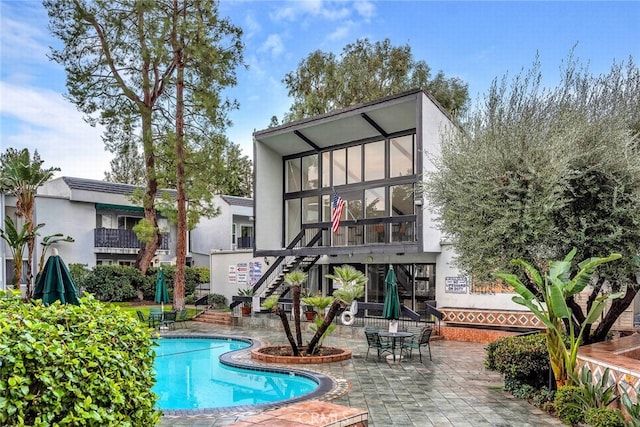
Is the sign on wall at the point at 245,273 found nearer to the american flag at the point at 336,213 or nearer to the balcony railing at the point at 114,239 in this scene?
the american flag at the point at 336,213

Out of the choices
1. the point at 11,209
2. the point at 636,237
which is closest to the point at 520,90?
the point at 636,237

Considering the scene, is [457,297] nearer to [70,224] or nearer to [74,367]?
[74,367]

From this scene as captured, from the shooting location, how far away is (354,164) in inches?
907

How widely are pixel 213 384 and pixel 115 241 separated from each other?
21.5 m

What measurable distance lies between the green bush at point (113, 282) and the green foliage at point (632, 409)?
82.8 feet

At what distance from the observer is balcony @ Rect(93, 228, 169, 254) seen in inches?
1200

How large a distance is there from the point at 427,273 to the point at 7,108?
54.5 ft

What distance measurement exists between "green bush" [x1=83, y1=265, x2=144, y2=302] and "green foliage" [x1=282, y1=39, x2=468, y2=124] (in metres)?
14.3

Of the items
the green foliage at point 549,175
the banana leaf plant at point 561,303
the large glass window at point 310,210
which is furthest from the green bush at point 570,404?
the large glass window at point 310,210

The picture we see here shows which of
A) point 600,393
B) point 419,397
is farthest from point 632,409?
point 419,397

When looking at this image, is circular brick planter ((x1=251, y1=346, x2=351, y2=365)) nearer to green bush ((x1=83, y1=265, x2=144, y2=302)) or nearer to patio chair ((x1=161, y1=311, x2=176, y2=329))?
patio chair ((x1=161, y1=311, x2=176, y2=329))

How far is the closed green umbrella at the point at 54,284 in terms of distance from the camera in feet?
23.8

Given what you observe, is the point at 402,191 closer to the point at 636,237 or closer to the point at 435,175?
the point at 435,175

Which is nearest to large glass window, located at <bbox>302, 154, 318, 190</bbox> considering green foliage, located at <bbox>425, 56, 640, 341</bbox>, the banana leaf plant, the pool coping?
the pool coping
